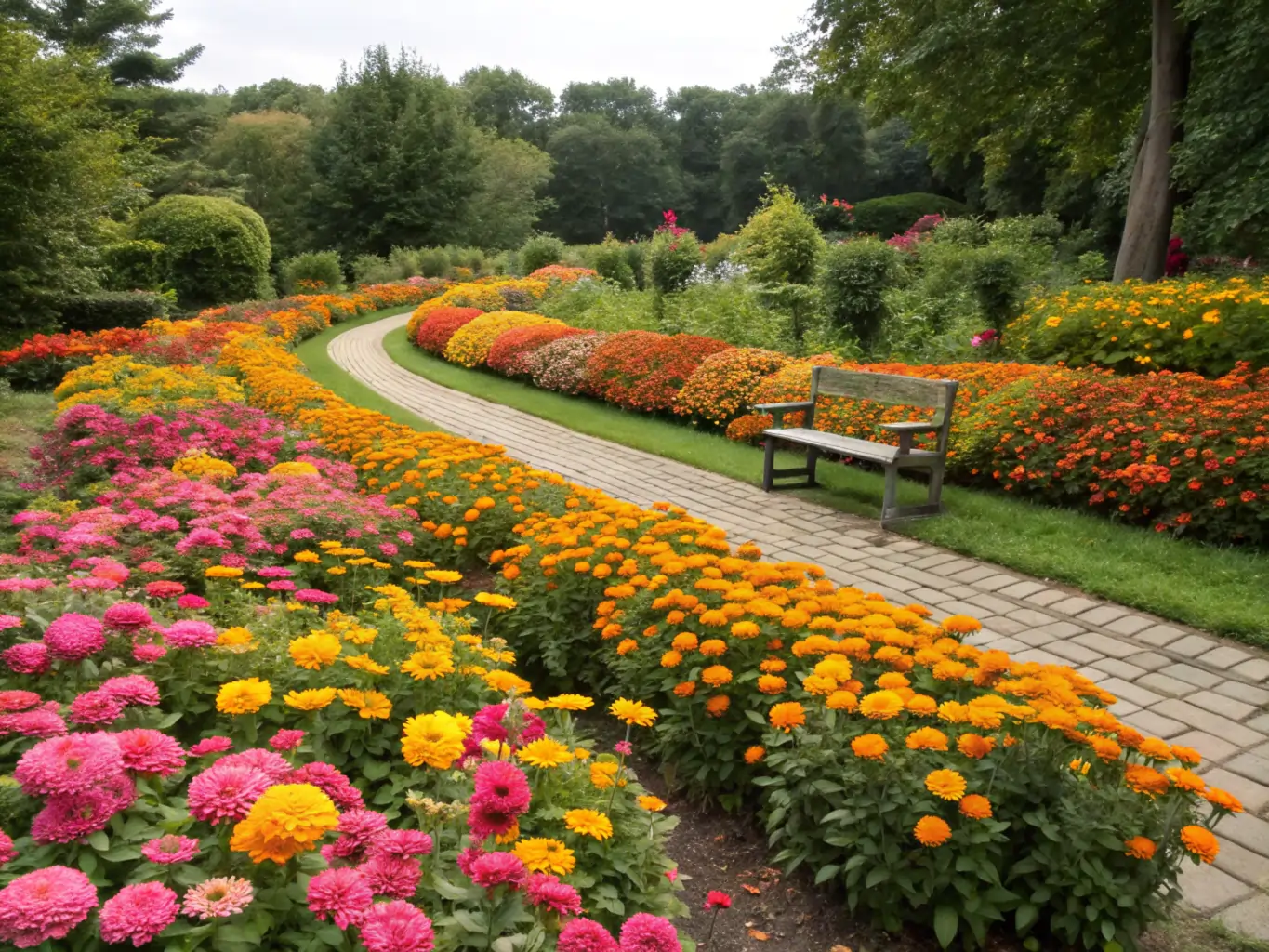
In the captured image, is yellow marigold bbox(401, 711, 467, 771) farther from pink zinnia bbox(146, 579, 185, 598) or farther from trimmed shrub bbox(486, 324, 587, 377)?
trimmed shrub bbox(486, 324, 587, 377)

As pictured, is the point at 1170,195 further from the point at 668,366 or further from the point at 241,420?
the point at 241,420

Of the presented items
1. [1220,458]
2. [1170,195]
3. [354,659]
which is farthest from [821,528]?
[1170,195]

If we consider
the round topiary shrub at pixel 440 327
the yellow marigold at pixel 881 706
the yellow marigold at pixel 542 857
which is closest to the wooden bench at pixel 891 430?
the yellow marigold at pixel 881 706

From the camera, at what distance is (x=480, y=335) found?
46.2 ft

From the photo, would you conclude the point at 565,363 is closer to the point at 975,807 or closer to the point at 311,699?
the point at 311,699

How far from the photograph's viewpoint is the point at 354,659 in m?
2.02

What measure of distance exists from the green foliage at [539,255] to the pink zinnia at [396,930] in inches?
1032

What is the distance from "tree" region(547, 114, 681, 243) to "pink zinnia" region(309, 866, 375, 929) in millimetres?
53699

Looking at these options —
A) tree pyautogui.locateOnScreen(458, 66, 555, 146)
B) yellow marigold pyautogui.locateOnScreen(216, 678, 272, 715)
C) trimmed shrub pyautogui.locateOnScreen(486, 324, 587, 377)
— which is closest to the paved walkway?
yellow marigold pyautogui.locateOnScreen(216, 678, 272, 715)

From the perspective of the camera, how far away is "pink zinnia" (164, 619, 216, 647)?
1.99m

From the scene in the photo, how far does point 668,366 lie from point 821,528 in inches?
166

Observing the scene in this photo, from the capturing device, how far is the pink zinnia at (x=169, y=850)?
130 centimetres

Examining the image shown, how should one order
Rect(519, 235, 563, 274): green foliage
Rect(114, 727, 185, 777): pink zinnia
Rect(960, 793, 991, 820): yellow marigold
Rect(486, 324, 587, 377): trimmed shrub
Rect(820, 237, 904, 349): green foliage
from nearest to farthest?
Rect(114, 727, 185, 777): pink zinnia < Rect(960, 793, 991, 820): yellow marigold < Rect(820, 237, 904, 349): green foliage < Rect(486, 324, 587, 377): trimmed shrub < Rect(519, 235, 563, 274): green foliage

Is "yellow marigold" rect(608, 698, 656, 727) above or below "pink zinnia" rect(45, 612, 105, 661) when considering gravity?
below
